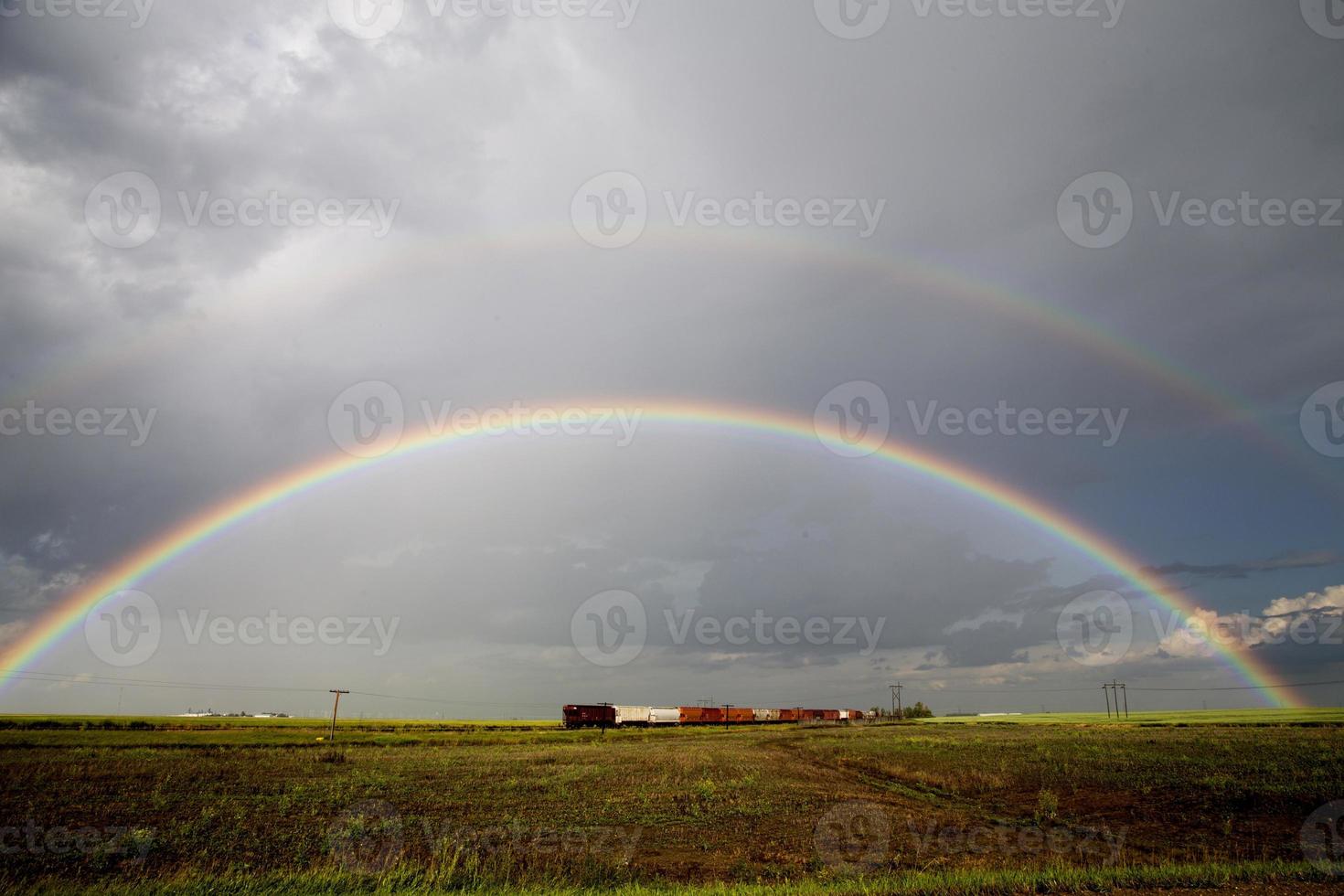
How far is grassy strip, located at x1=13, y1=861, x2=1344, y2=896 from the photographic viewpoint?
519 inches

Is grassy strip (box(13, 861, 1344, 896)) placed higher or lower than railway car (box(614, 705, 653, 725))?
higher

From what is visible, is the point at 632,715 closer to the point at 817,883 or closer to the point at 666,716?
the point at 666,716

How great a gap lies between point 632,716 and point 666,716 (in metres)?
8.18

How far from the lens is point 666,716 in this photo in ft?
383

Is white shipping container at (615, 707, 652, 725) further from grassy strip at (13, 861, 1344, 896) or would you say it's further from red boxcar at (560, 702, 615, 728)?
grassy strip at (13, 861, 1344, 896)

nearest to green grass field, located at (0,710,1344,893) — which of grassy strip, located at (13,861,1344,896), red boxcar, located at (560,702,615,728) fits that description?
grassy strip, located at (13,861,1344,896)

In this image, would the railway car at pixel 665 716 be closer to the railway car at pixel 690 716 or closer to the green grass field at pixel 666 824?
the railway car at pixel 690 716

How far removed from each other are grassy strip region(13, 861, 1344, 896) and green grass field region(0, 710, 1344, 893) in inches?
2.7

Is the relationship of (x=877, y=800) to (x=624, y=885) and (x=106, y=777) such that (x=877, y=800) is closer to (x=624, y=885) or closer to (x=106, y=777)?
(x=624, y=885)

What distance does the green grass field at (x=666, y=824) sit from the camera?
48.0ft

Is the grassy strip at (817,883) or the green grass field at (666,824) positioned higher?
the grassy strip at (817,883)

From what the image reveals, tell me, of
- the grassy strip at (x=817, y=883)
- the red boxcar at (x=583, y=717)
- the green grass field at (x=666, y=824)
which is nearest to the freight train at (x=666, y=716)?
the red boxcar at (x=583, y=717)

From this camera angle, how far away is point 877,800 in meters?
28.5

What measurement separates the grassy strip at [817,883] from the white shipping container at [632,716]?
9805cm
